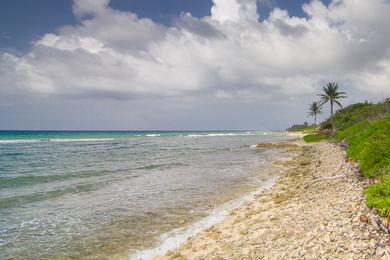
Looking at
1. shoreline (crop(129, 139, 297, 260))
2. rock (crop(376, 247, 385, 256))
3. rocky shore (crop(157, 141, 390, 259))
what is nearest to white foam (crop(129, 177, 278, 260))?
shoreline (crop(129, 139, 297, 260))

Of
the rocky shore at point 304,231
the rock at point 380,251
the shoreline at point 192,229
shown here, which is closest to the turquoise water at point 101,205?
the shoreline at point 192,229

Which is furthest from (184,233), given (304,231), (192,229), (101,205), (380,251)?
(380,251)

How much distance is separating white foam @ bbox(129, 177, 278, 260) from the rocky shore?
34 centimetres

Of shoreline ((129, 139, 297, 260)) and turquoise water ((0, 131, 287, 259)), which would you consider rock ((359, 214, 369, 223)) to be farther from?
turquoise water ((0, 131, 287, 259))

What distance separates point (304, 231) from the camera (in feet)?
24.5

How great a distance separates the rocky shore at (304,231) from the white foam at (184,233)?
13.4 inches

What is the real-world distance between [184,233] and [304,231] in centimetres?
409

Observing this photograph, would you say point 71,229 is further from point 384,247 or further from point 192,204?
point 384,247

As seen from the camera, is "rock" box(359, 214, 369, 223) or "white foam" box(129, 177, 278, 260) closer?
"rock" box(359, 214, 369, 223)

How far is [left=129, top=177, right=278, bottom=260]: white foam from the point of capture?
8496 millimetres

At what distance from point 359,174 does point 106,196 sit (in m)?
12.1

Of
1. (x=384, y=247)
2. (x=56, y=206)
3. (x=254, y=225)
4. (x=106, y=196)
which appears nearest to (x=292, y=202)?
(x=254, y=225)

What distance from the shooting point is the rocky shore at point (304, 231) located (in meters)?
6.05

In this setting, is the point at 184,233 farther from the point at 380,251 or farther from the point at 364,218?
the point at 380,251
